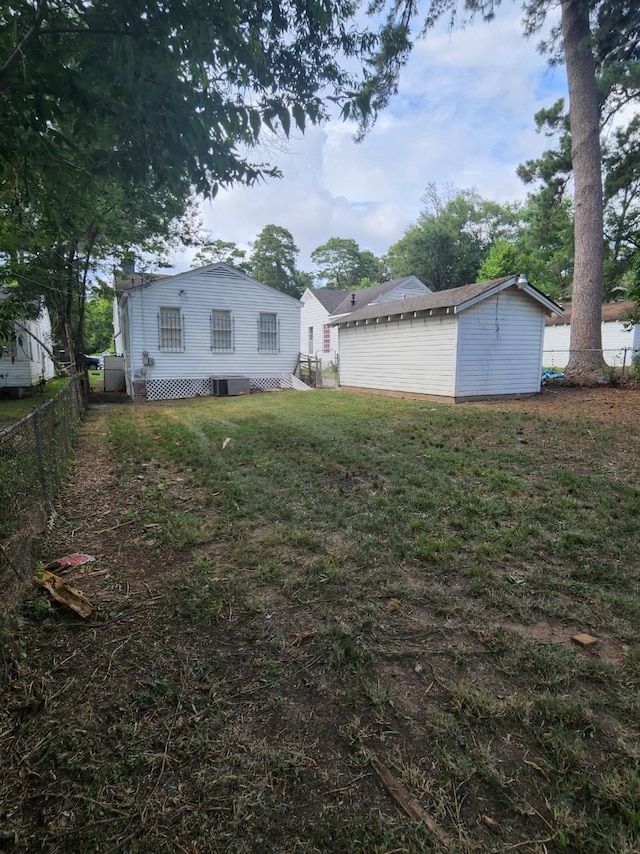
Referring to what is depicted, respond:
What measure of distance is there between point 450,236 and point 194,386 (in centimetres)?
2759

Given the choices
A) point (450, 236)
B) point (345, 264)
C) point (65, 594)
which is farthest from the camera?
point (345, 264)

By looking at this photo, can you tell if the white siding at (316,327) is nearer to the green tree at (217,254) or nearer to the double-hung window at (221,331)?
the green tree at (217,254)

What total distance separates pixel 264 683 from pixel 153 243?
15.3 metres

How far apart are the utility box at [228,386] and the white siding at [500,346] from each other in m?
7.59

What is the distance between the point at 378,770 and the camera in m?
1.58

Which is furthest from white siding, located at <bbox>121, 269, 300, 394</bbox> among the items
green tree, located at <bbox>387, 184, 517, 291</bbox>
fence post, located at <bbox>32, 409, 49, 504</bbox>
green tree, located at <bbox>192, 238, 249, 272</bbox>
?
green tree, located at <bbox>387, 184, 517, 291</bbox>

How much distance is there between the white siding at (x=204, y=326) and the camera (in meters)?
14.5

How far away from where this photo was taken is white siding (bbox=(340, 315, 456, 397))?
12508 mm

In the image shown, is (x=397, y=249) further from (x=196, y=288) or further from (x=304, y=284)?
(x=196, y=288)

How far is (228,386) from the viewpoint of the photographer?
1543 centimetres

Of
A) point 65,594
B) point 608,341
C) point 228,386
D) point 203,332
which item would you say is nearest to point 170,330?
point 203,332

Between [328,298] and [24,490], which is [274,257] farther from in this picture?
[24,490]

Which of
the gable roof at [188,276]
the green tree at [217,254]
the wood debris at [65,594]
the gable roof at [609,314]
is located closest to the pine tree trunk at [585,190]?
the gable roof at [188,276]

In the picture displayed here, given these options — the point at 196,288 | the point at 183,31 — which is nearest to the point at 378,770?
the point at 183,31
